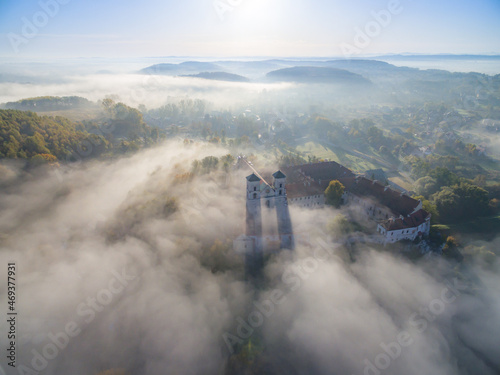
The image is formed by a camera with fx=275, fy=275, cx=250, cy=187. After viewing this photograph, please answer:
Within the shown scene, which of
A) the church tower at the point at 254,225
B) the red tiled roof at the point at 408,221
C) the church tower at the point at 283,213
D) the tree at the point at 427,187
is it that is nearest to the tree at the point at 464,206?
the tree at the point at 427,187

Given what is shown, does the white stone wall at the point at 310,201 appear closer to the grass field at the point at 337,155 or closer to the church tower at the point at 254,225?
the church tower at the point at 254,225

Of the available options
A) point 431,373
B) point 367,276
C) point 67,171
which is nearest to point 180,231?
point 367,276

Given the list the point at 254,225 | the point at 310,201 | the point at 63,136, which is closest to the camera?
the point at 254,225

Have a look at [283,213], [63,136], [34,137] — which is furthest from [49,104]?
[283,213]

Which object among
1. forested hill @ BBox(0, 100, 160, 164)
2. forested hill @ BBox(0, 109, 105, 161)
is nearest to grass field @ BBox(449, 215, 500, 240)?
forested hill @ BBox(0, 100, 160, 164)

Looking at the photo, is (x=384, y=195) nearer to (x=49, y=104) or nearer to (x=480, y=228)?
(x=480, y=228)

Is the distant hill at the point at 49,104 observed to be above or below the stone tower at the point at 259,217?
above
